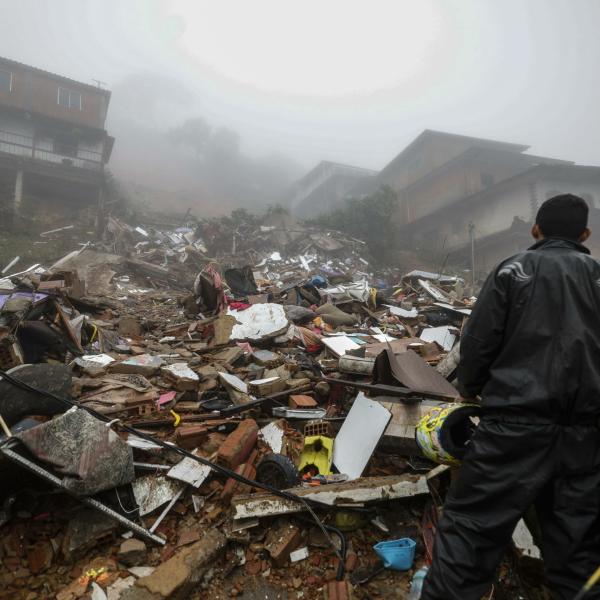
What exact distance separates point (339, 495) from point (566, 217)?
2.14m

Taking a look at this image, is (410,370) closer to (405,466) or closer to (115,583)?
(405,466)

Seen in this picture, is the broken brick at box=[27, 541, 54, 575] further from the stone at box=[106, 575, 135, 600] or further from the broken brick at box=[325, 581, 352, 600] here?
the broken brick at box=[325, 581, 352, 600]

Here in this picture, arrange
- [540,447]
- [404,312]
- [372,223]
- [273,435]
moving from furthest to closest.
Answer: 1. [372,223]
2. [404,312]
3. [273,435]
4. [540,447]

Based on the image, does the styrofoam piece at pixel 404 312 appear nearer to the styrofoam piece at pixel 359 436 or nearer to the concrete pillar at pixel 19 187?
the styrofoam piece at pixel 359 436

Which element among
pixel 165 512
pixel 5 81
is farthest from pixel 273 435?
pixel 5 81

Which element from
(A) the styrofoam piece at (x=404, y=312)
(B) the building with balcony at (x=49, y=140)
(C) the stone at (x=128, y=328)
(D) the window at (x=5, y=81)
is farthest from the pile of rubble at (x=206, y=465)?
(D) the window at (x=5, y=81)

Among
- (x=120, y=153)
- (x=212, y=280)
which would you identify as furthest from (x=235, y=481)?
(x=120, y=153)

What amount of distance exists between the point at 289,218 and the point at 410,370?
15959 millimetres

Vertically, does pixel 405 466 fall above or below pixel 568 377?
below

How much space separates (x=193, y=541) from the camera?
2.34m

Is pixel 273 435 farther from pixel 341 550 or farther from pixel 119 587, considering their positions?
pixel 119 587

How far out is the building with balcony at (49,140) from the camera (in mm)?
17281

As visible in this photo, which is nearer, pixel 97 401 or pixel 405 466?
pixel 405 466

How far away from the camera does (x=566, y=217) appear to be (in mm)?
1771
